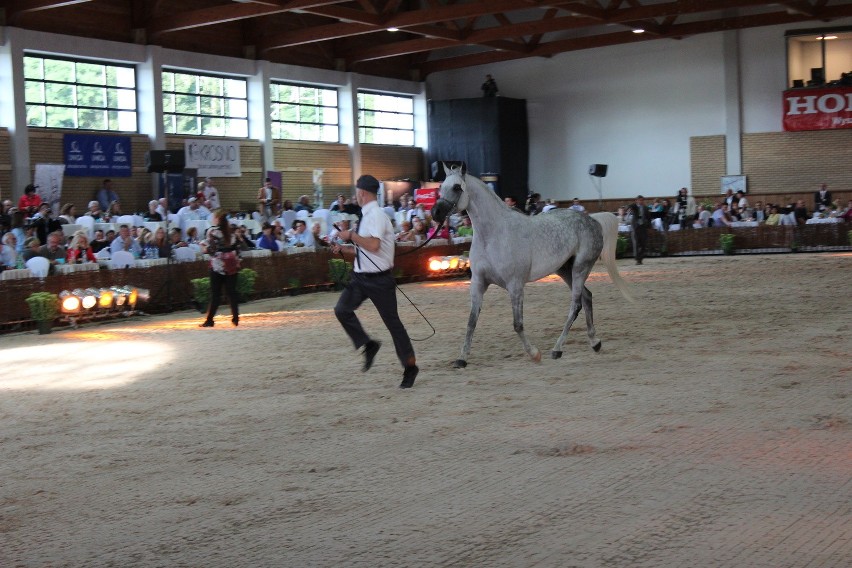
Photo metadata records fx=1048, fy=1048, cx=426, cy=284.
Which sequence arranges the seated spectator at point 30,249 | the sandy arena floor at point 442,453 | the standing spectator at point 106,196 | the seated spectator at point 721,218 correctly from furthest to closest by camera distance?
the seated spectator at point 721,218
the standing spectator at point 106,196
the seated spectator at point 30,249
the sandy arena floor at point 442,453

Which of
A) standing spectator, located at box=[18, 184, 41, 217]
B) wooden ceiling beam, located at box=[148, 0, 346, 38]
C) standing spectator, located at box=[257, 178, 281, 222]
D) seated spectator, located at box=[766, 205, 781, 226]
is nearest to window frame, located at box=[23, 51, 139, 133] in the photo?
wooden ceiling beam, located at box=[148, 0, 346, 38]

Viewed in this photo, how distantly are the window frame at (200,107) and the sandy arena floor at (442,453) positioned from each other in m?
19.4

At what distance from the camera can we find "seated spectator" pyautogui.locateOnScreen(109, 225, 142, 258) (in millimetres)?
19062

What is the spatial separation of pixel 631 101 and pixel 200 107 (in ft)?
53.3

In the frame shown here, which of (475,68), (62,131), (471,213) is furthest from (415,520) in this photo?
(475,68)

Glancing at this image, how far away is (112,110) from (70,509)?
25414 mm

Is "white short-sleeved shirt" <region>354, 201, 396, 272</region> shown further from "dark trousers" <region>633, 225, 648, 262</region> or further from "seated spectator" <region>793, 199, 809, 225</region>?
"seated spectator" <region>793, 199, 809, 225</region>

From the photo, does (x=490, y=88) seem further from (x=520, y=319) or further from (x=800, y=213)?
(x=520, y=319)

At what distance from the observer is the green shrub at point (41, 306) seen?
15.2 meters

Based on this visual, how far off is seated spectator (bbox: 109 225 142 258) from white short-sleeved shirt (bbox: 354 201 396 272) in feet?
36.6

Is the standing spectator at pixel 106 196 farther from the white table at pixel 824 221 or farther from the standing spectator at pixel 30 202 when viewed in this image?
the white table at pixel 824 221

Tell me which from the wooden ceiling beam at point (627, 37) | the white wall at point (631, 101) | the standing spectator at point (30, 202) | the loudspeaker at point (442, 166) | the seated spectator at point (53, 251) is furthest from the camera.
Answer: the white wall at point (631, 101)

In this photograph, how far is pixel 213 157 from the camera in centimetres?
3228

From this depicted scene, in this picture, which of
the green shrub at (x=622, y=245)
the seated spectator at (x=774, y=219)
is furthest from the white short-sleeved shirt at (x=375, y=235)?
the seated spectator at (x=774, y=219)
